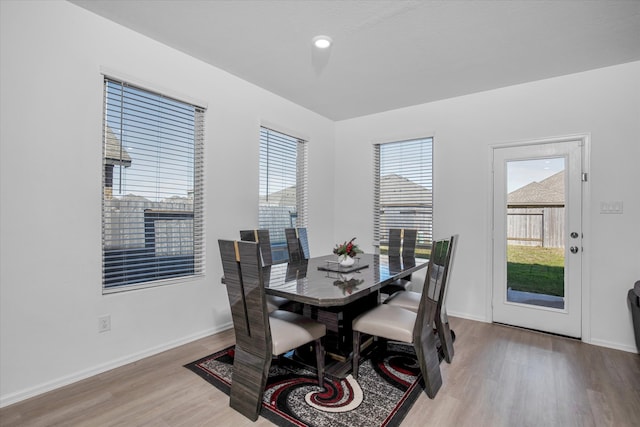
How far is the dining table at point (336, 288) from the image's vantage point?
1.97 metres

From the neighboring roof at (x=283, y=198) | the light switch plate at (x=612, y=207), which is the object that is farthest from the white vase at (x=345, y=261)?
the light switch plate at (x=612, y=207)

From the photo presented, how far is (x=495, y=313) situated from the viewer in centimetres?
367

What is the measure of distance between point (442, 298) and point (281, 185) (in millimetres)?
2401

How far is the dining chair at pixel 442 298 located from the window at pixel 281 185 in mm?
1766

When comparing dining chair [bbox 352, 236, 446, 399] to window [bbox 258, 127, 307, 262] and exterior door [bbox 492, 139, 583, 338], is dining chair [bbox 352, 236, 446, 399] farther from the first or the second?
window [bbox 258, 127, 307, 262]

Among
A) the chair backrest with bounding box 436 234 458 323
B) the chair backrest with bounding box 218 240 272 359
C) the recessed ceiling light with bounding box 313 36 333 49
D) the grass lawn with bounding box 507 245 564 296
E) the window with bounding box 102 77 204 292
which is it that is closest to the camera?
the chair backrest with bounding box 218 240 272 359

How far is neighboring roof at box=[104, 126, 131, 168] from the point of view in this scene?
2529mm

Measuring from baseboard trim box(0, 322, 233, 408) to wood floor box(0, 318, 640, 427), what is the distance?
0.05m

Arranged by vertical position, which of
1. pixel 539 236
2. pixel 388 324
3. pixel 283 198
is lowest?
pixel 388 324

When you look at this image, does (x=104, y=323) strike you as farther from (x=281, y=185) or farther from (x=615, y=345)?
(x=615, y=345)

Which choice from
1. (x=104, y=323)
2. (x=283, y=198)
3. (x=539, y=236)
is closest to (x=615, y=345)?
(x=539, y=236)

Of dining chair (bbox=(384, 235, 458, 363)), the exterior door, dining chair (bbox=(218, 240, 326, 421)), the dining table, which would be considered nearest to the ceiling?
the exterior door

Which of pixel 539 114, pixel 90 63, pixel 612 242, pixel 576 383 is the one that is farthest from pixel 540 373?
pixel 90 63

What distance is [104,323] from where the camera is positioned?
2.46m
